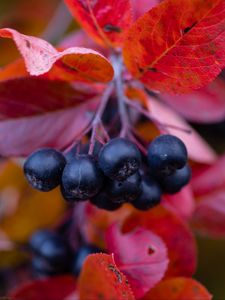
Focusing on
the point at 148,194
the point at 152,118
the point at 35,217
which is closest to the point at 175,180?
the point at 148,194

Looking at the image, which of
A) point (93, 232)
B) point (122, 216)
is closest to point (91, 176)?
point (122, 216)

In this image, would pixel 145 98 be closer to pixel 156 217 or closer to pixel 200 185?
pixel 156 217

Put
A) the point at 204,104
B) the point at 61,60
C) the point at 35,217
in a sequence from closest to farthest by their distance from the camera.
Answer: the point at 61,60
the point at 204,104
the point at 35,217

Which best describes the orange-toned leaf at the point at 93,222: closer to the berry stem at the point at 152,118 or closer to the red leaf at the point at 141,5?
the berry stem at the point at 152,118

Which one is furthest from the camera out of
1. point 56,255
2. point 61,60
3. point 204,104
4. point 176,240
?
point 204,104

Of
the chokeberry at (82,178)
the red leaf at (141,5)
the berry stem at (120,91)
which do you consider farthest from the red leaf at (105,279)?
the red leaf at (141,5)

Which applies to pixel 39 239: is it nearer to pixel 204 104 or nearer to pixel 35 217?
pixel 35 217
